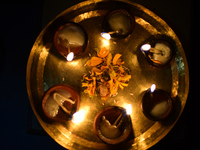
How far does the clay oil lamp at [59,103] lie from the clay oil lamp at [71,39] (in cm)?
15

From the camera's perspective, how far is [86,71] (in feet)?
2.99

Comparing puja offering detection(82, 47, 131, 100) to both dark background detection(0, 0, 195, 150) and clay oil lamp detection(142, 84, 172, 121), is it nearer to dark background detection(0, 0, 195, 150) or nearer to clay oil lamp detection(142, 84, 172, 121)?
clay oil lamp detection(142, 84, 172, 121)

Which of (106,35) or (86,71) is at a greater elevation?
(106,35)

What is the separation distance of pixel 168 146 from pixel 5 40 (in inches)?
48.1

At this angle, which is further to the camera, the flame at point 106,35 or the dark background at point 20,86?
the dark background at point 20,86

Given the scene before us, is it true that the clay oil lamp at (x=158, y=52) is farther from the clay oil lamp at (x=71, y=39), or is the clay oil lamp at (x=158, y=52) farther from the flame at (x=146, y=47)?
the clay oil lamp at (x=71, y=39)

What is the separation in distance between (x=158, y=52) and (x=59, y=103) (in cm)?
48

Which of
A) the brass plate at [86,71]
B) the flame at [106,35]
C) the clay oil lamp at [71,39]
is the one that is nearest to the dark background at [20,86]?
the brass plate at [86,71]

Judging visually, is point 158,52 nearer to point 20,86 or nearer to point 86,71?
point 86,71

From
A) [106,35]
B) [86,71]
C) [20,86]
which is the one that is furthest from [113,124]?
[20,86]

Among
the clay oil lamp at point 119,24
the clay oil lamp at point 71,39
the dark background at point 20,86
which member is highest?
the clay oil lamp at point 119,24

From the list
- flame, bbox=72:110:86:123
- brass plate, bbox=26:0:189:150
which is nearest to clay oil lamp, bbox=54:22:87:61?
brass plate, bbox=26:0:189:150

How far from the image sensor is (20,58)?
4.12ft

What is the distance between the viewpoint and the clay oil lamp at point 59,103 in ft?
Result: 2.70
